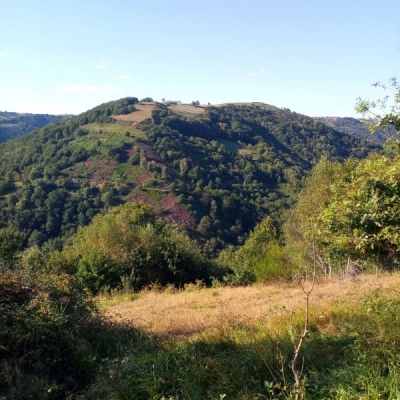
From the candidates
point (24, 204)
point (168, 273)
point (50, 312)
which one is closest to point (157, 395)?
point (50, 312)

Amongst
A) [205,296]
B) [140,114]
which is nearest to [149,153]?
[140,114]

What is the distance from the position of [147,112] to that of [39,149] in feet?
149

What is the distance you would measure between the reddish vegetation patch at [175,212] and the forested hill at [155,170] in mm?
222

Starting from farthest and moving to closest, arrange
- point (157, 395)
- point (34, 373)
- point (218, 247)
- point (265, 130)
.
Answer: point (265, 130)
point (218, 247)
point (34, 373)
point (157, 395)

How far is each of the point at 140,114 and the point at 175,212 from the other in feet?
218

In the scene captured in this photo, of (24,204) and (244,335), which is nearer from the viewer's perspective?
(244,335)

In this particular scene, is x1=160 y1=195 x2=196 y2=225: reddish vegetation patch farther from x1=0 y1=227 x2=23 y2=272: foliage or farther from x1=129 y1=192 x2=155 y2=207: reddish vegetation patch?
x1=0 y1=227 x2=23 y2=272: foliage

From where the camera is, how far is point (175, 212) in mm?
74125

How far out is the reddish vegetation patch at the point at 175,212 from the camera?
72000mm

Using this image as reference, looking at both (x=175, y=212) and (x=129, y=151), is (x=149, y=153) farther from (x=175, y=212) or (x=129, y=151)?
(x=175, y=212)

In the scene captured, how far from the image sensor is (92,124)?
397ft

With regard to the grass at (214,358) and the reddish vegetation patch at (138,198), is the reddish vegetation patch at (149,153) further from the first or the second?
the grass at (214,358)

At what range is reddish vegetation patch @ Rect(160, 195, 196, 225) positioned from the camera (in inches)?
2835

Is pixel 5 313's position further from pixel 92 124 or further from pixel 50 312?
pixel 92 124
